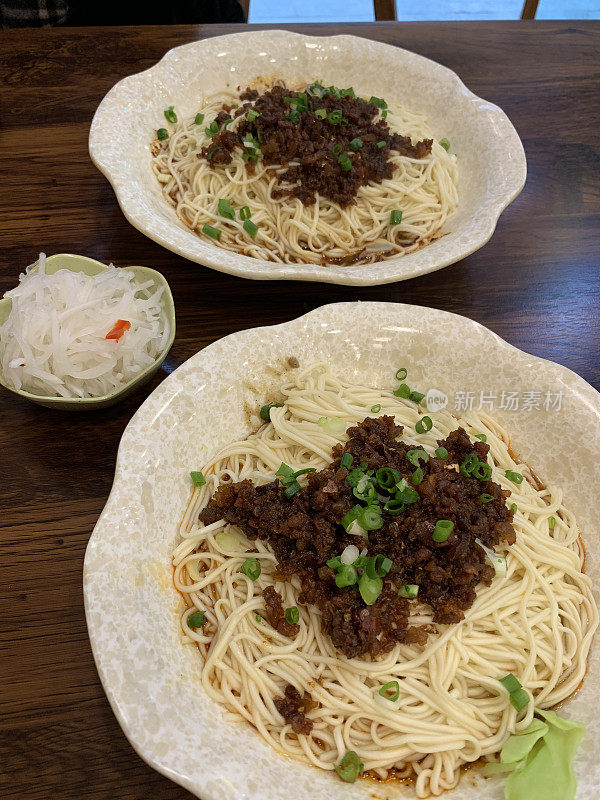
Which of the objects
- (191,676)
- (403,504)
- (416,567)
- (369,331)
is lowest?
(191,676)

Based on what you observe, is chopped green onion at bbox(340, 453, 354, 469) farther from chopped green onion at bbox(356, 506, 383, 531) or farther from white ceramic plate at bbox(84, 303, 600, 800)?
white ceramic plate at bbox(84, 303, 600, 800)

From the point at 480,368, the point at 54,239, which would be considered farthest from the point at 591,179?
the point at 54,239

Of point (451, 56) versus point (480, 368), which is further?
point (451, 56)

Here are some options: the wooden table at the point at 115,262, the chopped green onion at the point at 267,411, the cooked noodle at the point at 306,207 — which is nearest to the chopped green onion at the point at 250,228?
the cooked noodle at the point at 306,207

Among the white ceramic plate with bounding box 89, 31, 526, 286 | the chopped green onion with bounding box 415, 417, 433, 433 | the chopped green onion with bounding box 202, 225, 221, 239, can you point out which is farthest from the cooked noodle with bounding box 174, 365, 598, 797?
the chopped green onion with bounding box 202, 225, 221, 239

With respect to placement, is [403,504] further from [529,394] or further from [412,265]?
[412,265]

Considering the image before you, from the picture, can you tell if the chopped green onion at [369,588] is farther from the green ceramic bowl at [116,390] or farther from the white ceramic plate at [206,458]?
the green ceramic bowl at [116,390]

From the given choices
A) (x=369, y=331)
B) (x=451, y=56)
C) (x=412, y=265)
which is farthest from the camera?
(x=451, y=56)
